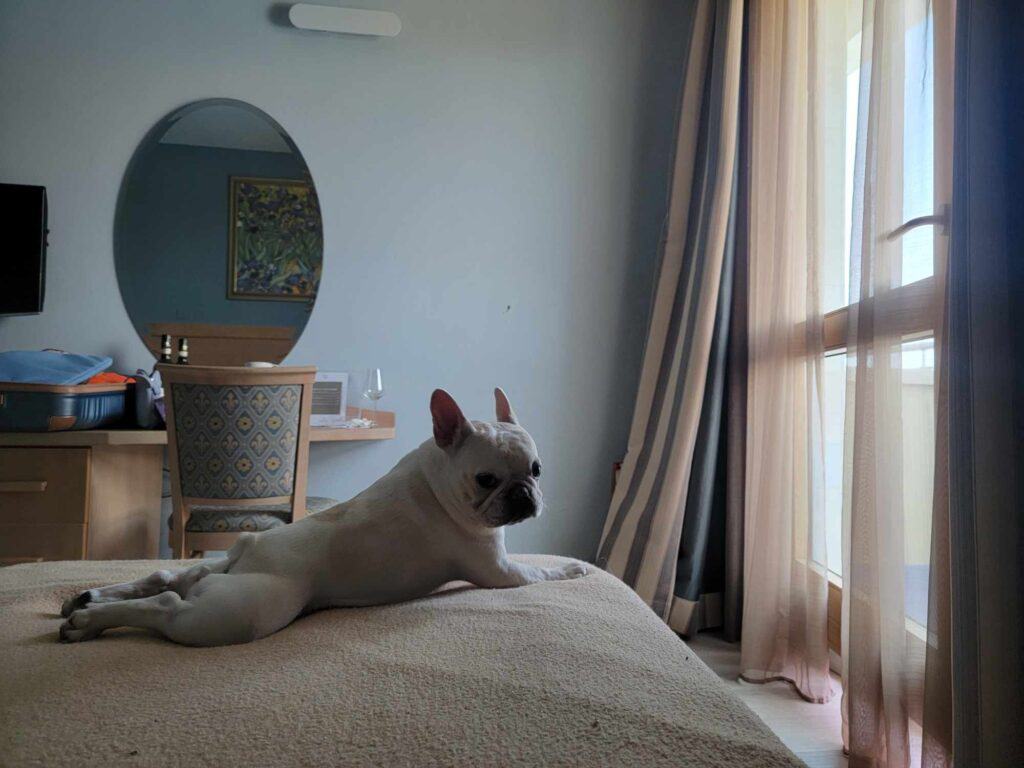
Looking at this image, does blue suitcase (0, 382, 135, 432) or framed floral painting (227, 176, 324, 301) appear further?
framed floral painting (227, 176, 324, 301)

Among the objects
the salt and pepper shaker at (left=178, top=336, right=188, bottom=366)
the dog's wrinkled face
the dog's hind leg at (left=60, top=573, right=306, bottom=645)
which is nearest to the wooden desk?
the salt and pepper shaker at (left=178, top=336, right=188, bottom=366)

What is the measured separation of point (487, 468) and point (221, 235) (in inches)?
90.5

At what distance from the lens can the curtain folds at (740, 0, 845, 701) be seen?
1.95 meters

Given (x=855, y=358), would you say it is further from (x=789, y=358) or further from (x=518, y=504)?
(x=518, y=504)

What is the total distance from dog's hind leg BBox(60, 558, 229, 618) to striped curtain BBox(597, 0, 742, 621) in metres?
1.78

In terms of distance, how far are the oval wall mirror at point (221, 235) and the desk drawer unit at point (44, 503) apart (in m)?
0.74

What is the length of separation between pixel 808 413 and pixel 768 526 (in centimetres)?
39

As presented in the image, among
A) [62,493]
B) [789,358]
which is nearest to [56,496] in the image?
[62,493]

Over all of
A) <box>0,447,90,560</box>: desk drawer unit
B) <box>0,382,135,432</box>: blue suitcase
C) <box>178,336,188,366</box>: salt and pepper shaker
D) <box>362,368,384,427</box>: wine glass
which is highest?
<box>178,336,188,366</box>: salt and pepper shaker

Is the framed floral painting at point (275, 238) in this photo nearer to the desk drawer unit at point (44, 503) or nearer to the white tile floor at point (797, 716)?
the desk drawer unit at point (44, 503)

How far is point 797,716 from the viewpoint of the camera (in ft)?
6.09

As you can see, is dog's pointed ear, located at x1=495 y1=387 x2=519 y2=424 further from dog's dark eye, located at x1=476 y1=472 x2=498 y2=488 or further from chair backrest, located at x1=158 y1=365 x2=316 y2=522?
chair backrest, located at x1=158 y1=365 x2=316 y2=522

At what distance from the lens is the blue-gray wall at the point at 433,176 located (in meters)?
2.73

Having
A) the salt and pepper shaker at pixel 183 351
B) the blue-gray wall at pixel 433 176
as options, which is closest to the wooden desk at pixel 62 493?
the salt and pepper shaker at pixel 183 351
